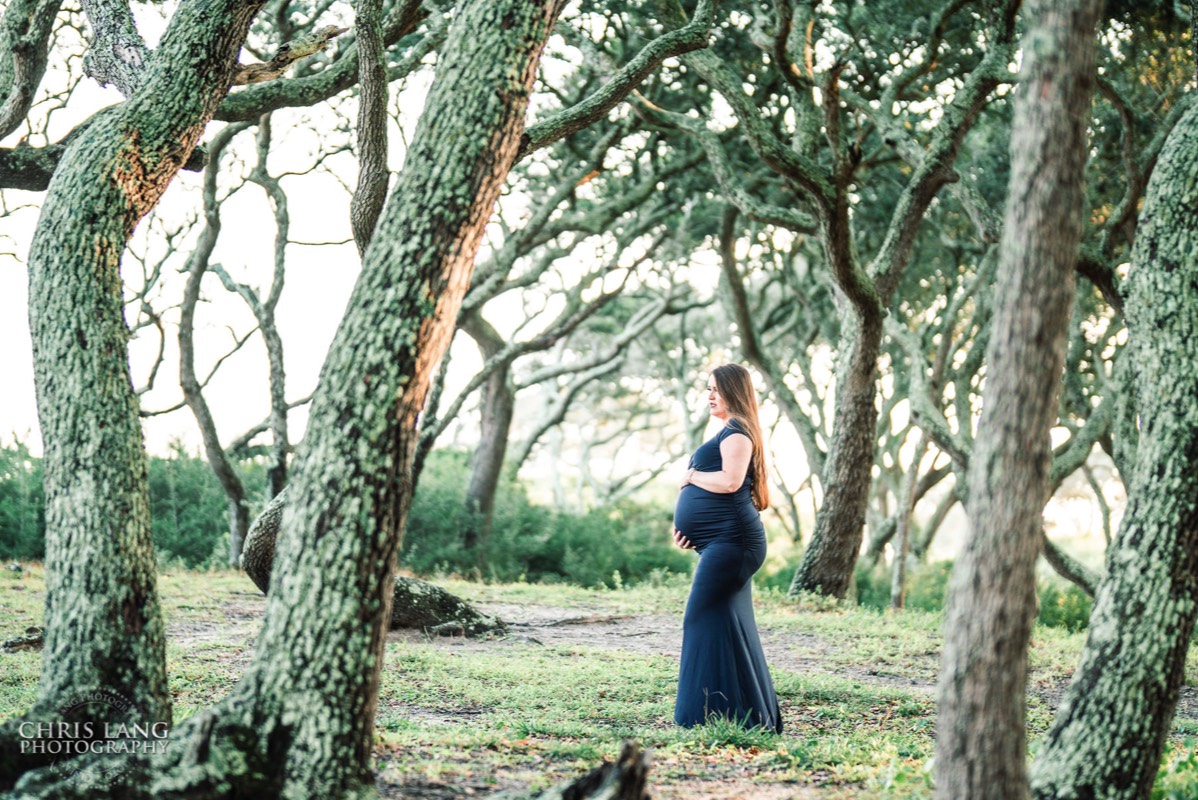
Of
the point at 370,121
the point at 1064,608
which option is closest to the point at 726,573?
the point at 370,121

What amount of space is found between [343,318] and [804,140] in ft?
28.8

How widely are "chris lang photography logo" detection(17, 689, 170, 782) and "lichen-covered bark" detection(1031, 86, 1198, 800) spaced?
134 inches

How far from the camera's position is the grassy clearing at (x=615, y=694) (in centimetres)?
499

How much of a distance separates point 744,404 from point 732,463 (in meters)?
0.34

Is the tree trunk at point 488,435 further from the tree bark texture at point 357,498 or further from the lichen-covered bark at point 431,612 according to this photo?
the tree bark texture at point 357,498

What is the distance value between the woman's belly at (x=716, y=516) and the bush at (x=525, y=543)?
966 cm

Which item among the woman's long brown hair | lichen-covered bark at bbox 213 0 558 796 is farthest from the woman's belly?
lichen-covered bark at bbox 213 0 558 796

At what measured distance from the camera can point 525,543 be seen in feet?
57.2

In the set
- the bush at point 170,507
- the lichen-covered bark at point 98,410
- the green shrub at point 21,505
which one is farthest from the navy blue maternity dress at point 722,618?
the green shrub at point 21,505

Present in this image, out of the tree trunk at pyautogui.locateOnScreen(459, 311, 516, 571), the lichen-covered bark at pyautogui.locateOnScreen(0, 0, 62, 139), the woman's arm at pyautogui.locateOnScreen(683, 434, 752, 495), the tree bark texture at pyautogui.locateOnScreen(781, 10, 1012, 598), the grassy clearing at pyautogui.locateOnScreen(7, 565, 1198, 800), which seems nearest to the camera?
the grassy clearing at pyautogui.locateOnScreen(7, 565, 1198, 800)

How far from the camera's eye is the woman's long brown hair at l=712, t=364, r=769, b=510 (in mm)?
6211

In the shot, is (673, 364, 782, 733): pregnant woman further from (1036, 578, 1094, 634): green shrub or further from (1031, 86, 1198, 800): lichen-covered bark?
(1036, 578, 1094, 634): green shrub

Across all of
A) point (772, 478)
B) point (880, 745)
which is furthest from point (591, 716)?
point (772, 478)

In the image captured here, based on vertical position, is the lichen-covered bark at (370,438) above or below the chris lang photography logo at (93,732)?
above
